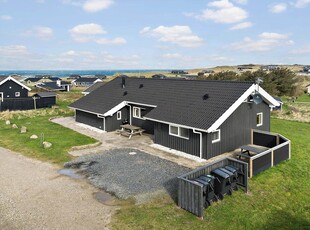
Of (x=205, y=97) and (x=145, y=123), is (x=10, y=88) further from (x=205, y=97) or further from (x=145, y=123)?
(x=205, y=97)

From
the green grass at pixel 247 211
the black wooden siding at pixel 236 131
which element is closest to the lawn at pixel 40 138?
the green grass at pixel 247 211

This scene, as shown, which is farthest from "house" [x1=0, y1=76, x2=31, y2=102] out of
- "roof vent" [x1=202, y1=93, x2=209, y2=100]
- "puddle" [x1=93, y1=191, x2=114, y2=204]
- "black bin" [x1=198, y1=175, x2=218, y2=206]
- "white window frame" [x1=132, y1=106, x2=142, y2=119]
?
"black bin" [x1=198, y1=175, x2=218, y2=206]

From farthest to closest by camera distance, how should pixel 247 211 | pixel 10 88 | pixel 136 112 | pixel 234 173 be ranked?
pixel 10 88, pixel 136 112, pixel 234 173, pixel 247 211

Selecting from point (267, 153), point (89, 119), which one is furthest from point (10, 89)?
point (267, 153)

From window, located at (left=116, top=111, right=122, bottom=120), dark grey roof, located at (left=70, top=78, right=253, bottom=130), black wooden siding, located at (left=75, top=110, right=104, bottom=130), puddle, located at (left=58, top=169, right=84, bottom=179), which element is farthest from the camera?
black wooden siding, located at (left=75, top=110, right=104, bottom=130)

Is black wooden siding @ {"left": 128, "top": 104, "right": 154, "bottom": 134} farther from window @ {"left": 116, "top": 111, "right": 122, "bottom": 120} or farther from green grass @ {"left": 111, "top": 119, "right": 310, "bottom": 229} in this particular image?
green grass @ {"left": 111, "top": 119, "right": 310, "bottom": 229}

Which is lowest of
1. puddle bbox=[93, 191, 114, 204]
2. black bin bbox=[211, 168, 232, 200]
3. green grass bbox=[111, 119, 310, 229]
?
green grass bbox=[111, 119, 310, 229]

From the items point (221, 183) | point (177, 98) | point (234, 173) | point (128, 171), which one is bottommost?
point (128, 171)

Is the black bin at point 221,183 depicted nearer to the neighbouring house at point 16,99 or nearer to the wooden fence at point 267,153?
the wooden fence at point 267,153
